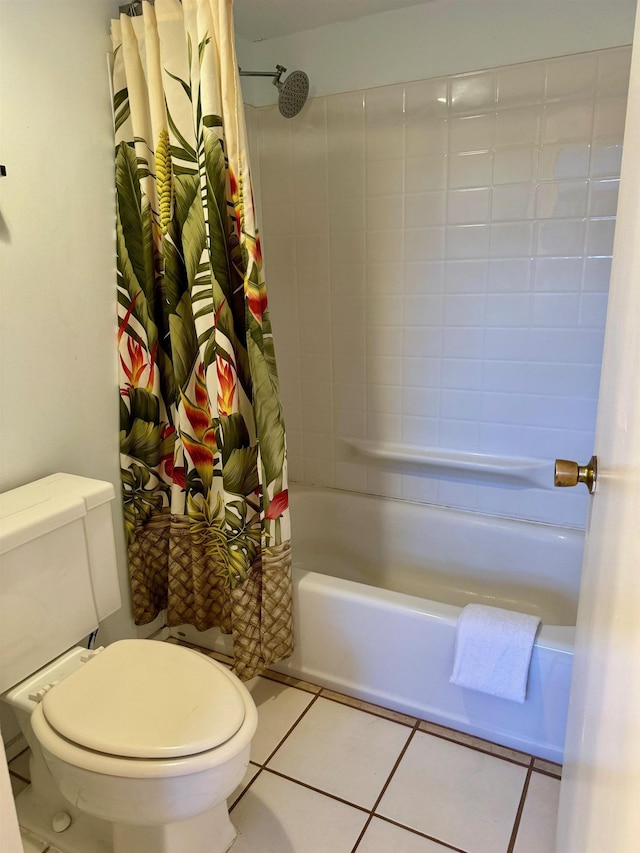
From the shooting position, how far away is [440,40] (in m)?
1.91

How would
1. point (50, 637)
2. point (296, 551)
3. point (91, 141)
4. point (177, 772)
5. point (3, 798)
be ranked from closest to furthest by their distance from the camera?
1. point (3, 798)
2. point (177, 772)
3. point (50, 637)
4. point (91, 141)
5. point (296, 551)

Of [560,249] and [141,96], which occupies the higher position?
[141,96]

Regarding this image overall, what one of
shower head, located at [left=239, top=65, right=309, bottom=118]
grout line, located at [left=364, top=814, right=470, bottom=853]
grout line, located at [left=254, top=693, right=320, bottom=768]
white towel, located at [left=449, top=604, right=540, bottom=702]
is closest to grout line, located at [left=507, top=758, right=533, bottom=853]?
grout line, located at [left=364, top=814, right=470, bottom=853]

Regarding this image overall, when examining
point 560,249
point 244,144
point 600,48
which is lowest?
point 560,249

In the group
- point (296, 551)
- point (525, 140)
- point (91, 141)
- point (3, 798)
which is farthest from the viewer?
point (296, 551)

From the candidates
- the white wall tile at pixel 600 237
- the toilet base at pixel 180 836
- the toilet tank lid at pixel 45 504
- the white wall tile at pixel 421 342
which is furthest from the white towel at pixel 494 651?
the white wall tile at pixel 600 237

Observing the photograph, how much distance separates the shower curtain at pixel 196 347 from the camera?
1.57m

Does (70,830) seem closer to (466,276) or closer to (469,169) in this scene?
(466,276)

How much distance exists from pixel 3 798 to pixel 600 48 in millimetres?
2183

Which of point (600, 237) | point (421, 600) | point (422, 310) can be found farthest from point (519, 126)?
point (421, 600)

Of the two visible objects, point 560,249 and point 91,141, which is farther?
point 560,249

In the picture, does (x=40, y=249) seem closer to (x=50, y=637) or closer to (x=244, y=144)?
(x=244, y=144)

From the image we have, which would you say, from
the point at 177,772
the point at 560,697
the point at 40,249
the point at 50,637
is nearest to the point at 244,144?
the point at 40,249

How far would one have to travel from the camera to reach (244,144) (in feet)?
5.06
